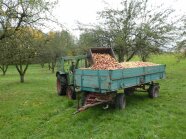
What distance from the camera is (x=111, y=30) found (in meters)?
23.1

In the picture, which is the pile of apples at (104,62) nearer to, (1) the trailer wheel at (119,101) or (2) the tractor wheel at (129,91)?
(1) the trailer wheel at (119,101)

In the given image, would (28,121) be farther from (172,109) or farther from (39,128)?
(172,109)

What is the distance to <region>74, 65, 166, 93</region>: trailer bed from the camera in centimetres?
1002

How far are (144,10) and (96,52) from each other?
11226 millimetres

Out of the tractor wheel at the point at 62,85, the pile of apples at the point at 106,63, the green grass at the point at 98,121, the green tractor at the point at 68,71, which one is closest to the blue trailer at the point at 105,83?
the green grass at the point at 98,121

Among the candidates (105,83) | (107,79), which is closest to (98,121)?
(105,83)

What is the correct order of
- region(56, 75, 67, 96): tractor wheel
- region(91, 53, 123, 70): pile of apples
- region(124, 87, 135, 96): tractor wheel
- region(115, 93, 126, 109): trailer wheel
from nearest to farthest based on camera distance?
region(115, 93, 126, 109): trailer wheel
region(91, 53, 123, 70): pile of apples
region(124, 87, 135, 96): tractor wheel
region(56, 75, 67, 96): tractor wheel

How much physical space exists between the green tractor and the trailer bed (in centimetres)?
252

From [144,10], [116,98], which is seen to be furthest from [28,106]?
[144,10]

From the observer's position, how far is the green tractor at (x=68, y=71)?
13.9m

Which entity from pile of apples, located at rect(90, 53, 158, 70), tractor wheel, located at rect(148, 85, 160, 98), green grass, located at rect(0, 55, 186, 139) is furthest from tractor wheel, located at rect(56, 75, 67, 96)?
tractor wheel, located at rect(148, 85, 160, 98)

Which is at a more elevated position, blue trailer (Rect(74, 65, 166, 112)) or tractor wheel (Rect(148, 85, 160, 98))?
blue trailer (Rect(74, 65, 166, 112))

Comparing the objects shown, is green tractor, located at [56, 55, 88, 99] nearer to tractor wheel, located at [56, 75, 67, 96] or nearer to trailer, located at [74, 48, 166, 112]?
tractor wheel, located at [56, 75, 67, 96]

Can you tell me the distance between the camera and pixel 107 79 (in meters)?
9.96
